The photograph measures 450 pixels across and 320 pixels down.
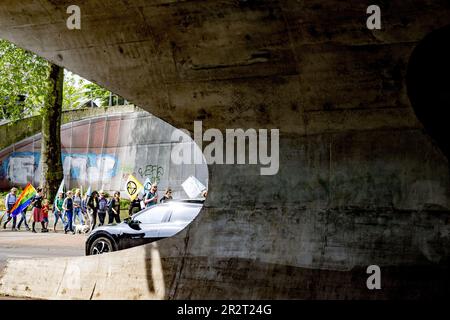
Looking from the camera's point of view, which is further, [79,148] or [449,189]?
[79,148]

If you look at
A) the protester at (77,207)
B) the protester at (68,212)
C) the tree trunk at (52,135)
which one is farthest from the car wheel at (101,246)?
the tree trunk at (52,135)

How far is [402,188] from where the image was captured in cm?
616

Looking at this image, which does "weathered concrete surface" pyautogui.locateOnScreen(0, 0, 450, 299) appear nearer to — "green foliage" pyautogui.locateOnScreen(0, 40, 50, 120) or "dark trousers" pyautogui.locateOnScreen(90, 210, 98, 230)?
"dark trousers" pyautogui.locateOnScreen(90, 210, 98, 230)

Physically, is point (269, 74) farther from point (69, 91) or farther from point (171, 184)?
point (69, 91)

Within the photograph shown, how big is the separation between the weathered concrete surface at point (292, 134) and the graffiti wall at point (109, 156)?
73.8 ft

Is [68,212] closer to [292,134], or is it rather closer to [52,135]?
[52,135]

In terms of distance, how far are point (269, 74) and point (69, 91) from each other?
50.9m

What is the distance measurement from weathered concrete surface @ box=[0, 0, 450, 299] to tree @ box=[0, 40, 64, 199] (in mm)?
21337

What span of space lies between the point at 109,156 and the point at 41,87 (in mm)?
7147

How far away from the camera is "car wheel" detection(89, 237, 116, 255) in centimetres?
1188

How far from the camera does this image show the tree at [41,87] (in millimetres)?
27984

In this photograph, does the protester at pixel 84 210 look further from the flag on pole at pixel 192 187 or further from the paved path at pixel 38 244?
the flag on pole at pixel 192 187

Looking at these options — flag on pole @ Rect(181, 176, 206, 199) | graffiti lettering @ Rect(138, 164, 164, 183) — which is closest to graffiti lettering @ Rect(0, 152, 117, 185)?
graffiti lettering @ Rect(138, 164, 164, 183)

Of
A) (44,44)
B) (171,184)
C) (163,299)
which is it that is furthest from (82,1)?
(171,184)
